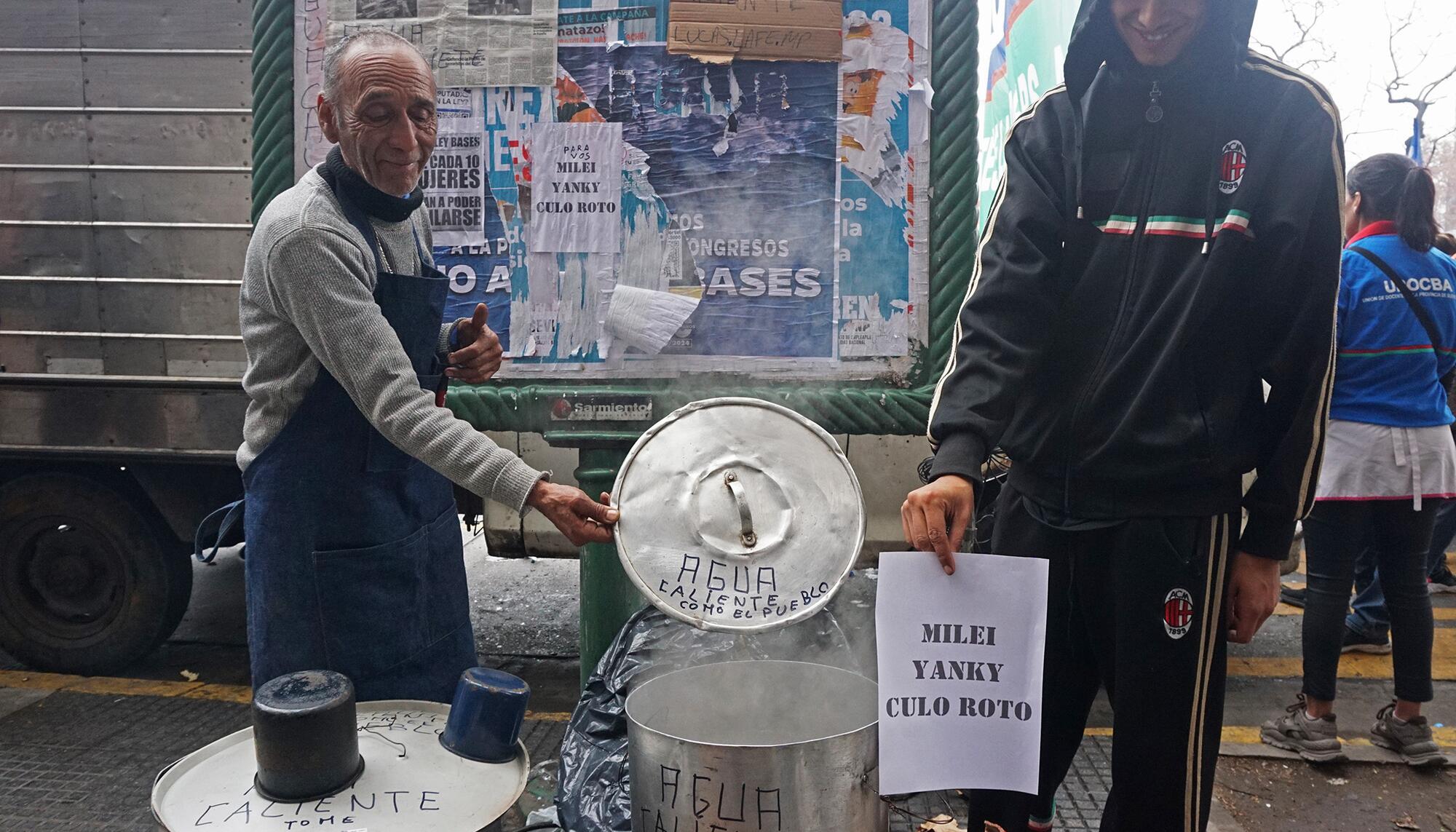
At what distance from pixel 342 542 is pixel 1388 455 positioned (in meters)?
3.67

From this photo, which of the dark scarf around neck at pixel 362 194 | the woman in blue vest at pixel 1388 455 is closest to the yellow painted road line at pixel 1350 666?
the woman in blue vest at pixel 1388 455

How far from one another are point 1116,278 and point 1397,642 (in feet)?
9.44

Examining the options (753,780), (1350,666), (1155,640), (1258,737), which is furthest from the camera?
(1350,666)

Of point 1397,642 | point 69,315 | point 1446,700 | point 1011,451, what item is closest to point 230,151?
point 69,315

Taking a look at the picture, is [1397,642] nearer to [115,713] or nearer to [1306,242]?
[1306,242]

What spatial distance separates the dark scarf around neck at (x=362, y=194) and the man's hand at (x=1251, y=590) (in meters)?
1.85

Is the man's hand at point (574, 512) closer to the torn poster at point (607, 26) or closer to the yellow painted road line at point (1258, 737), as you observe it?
the torn poster at point (607, 26)

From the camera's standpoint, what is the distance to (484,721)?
1.76 meters

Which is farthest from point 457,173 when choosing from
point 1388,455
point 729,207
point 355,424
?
point 1388,455

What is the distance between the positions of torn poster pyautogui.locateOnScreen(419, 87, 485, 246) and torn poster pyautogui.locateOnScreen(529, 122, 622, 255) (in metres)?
0.17

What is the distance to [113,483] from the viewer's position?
438 cm

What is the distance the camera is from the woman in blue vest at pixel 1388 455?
12.2ft

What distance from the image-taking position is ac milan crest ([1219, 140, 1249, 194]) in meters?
1.77

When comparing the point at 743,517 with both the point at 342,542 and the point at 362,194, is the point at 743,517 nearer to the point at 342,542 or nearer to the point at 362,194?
the point at 342,542
